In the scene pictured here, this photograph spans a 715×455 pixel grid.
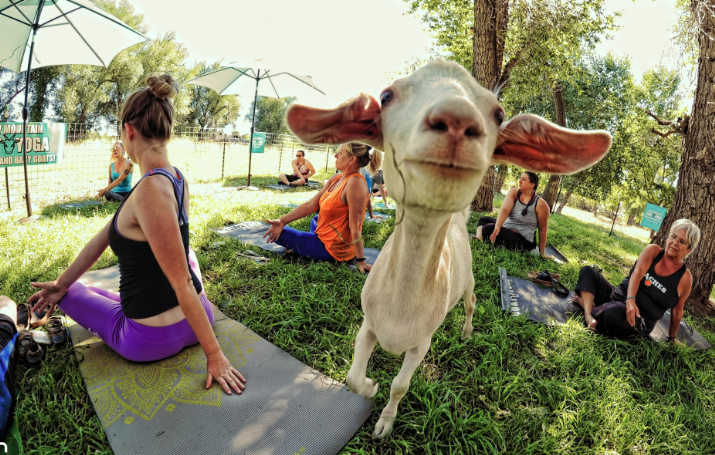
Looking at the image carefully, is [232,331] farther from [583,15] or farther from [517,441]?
[583,15]

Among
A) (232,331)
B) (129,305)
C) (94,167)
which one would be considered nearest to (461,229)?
(232,331)

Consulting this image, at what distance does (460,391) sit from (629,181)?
66.9 ft

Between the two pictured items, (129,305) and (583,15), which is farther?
(583,15)

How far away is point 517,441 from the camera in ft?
7.01

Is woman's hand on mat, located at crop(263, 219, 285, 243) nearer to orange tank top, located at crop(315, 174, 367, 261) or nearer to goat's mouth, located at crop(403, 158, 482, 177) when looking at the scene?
orange tank top, located at crop(315, 174, 367, 261)

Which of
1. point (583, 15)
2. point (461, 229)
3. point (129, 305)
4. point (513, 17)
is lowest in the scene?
point (129, 305)

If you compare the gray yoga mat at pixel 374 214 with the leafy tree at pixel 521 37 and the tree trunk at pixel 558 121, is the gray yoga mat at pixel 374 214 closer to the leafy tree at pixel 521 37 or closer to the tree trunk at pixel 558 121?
the leafy tree at pixel 521 37

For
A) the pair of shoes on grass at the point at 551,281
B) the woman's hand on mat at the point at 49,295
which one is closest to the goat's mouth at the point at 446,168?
the woman's hand on mat at the point at 49,295

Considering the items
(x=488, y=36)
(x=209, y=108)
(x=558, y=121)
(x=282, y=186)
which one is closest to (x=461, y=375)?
(x=488, y=36)

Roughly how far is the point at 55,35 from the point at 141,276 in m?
6.57

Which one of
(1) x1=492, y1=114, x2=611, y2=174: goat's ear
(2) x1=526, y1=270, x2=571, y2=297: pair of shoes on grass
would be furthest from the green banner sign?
(1) x1=492, y1=114, x2=611, y2=174: goat's ear

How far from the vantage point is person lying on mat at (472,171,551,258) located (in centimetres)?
572

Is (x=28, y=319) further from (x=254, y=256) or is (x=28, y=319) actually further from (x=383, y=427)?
(x=383, y=427)

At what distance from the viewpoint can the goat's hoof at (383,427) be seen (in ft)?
6.81
